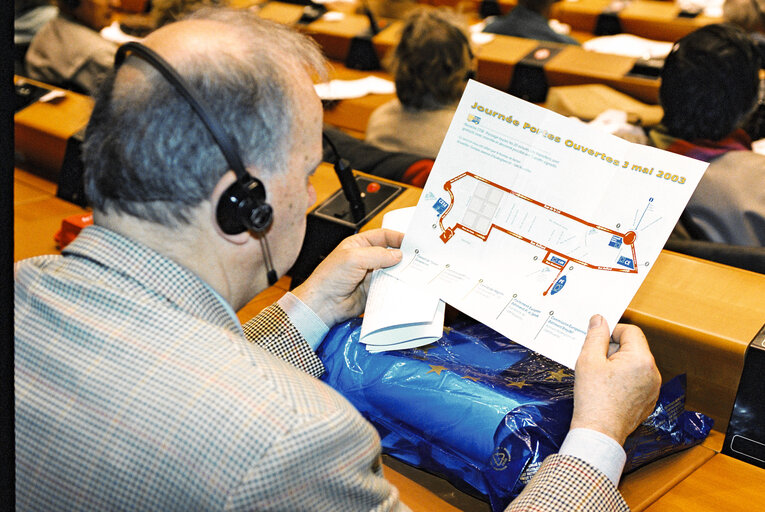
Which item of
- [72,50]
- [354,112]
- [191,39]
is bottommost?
[72,50]

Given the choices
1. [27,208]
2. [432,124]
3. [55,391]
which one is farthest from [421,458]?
[432,124]

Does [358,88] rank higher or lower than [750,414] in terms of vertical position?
lower

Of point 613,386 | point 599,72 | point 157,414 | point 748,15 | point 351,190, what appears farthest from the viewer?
point 748,15

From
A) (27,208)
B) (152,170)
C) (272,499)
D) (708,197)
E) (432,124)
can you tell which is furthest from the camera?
(432,124)

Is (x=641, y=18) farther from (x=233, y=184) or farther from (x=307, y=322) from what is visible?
(x=233, y=184)

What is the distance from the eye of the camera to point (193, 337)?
639 mm

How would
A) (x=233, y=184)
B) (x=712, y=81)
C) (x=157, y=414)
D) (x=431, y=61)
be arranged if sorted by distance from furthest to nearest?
(x=431, y=61)
(x=712, y=81)
(x=233, y=184)
(x=157, y=414)

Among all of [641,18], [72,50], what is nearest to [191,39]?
[72,50]

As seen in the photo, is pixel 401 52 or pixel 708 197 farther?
pixel 401 52

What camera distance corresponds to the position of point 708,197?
1574 millimetres

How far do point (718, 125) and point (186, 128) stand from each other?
1402 mm

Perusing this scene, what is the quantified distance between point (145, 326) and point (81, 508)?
0.51ft

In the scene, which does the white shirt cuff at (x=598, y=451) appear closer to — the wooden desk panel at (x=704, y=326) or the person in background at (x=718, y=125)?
the wooden desk panel at (x=704, y=326)

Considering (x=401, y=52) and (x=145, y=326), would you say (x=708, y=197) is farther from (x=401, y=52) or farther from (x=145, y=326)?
(x=145, y=326)
